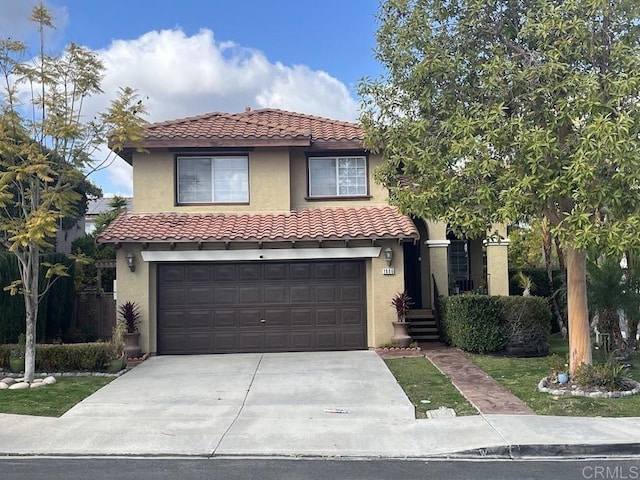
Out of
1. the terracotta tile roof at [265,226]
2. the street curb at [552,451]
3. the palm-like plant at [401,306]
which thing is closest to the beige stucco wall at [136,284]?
the terracotta tile roof at [265,226]

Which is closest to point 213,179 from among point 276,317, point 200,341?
point 276,317

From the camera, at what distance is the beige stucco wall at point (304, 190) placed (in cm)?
1686

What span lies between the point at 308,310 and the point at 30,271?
641 centimetres

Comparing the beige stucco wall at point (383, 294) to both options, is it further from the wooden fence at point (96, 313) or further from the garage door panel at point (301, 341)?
the wooden fence at point (96, 313)

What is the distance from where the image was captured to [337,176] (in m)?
17.0

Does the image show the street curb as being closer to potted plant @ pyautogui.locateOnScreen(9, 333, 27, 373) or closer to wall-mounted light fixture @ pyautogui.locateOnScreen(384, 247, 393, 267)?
wall-mounted light fixture @ pyautogui.locateOnScreen(384, 247, 393, 267)

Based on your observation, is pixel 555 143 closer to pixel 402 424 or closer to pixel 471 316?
pixel 402 424

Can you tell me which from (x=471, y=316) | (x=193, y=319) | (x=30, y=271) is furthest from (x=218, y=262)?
(x=471, y=316)

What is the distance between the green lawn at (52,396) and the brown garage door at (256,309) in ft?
10.8

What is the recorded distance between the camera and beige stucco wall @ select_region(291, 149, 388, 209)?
1686 centimetres

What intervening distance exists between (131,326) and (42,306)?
2868mm

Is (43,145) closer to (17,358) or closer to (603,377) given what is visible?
(17,358)

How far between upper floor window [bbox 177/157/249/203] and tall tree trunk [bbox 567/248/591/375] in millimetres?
9006

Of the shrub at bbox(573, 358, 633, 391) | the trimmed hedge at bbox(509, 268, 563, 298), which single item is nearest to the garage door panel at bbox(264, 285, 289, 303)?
the shrub at bbox(573, 358, 633, 391)
